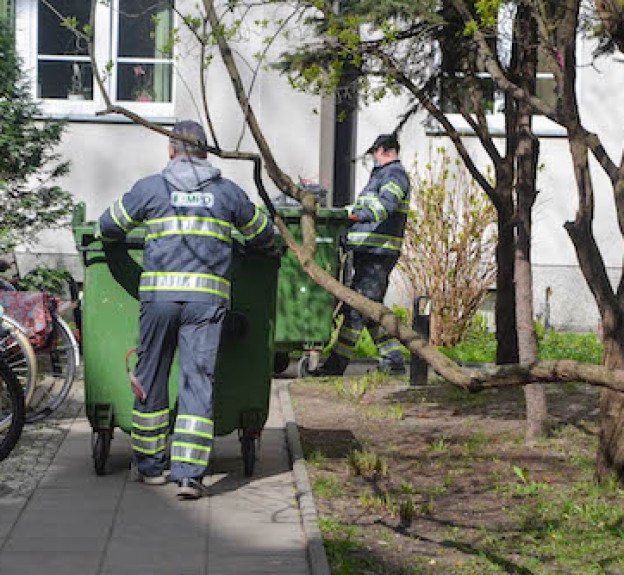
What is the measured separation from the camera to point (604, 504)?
6516 mm

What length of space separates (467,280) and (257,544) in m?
7.36

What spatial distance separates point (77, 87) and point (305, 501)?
9110 millimetres

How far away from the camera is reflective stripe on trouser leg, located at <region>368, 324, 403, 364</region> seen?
10.9m

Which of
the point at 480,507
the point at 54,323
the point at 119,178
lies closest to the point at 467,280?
the point at 119,178

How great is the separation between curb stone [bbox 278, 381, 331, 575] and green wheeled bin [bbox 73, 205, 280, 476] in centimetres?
38

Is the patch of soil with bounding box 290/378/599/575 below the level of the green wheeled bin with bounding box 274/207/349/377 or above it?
below

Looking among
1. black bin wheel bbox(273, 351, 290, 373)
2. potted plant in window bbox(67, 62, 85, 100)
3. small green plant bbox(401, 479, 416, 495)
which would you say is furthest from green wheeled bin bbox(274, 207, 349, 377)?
potted plant in window bbox(67, 62, 85, 100)

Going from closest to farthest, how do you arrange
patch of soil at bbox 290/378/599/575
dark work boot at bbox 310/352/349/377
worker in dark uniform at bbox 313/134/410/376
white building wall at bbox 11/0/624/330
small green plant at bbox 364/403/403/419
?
patch of soil at bbox 290/378/599/575 → small green plant at bbox 364/403/403/419 → worker in dark uniform at bbox 313/134/410/376 → dark work boot at bbox 310/352/349/377 → white building wall at bbox 11/0/624/330

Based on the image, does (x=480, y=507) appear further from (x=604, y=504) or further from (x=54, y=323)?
(x=54, y=323)

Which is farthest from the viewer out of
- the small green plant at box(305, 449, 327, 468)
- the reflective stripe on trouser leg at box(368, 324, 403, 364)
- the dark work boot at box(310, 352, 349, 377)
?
the reflective stripe on trouser leg at box(368, 324, 403, 364)

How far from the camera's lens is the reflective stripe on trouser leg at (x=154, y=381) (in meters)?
6.89

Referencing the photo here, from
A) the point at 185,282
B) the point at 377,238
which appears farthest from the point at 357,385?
the point at 185,282

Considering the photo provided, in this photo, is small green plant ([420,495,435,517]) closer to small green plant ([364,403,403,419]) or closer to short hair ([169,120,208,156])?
short hair ([169,120,208,156])

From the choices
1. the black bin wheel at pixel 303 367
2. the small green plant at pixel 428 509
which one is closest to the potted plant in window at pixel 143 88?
the black bin wheel at pixel 303 367
